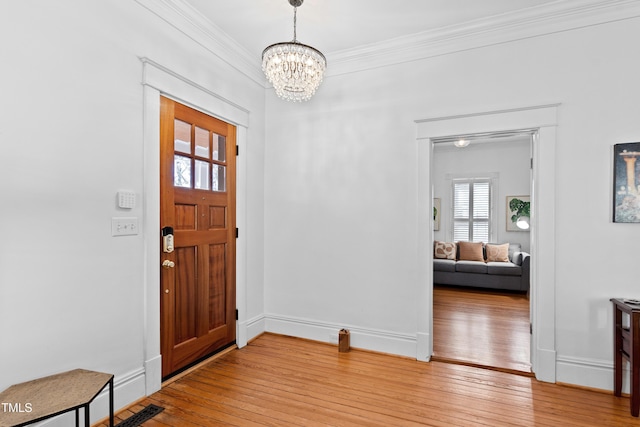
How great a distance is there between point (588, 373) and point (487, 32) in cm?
291

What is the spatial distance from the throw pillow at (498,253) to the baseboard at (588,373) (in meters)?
4.12

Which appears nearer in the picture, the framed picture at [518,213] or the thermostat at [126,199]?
the thermostat at [126,199]

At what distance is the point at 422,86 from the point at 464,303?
144 inches

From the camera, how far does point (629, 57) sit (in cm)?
261

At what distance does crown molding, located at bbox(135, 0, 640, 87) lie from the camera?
8.70 ft

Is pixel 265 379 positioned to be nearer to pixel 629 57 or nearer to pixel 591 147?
pixel 591 147

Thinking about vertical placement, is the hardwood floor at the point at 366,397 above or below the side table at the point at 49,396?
below

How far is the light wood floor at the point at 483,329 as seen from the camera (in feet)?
10.7

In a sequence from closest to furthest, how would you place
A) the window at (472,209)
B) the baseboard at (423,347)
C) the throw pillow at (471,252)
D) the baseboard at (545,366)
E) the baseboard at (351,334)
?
the baseboard at (545,366) → the baseboard at (423,347) → the baseboard at (351,334) → the throw pillow at (471,252) → the window at (472,209)

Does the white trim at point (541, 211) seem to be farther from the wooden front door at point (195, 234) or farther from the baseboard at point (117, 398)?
the baseboard at point (117, 398)

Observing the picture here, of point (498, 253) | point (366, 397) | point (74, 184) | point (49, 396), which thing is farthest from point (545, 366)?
point (498, 253)

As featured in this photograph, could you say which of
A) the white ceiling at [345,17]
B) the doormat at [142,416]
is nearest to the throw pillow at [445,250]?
the white ceiling at [345,17]

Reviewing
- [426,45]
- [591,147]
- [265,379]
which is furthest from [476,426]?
[426,45]

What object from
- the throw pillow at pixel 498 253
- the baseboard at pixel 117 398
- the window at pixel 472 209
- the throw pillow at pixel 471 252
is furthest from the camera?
the window at pixel 472 209
